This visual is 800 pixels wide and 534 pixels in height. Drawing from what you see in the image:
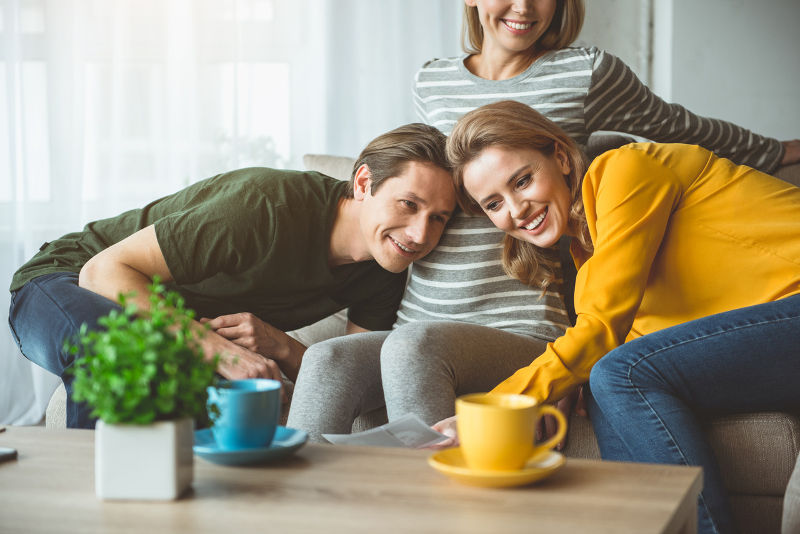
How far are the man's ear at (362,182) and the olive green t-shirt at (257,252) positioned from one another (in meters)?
0.05

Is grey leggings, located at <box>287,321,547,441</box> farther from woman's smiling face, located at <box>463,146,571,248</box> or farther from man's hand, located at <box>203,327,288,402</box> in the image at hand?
woman's smiling face, located at <box>463,146,571,248</box>

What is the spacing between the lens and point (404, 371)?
1.43 meters

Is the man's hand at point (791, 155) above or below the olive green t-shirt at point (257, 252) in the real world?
above

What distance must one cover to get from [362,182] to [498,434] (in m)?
1.07

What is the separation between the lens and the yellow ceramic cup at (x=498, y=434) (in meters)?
0.83

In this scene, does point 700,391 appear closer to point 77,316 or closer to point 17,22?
point 77,316

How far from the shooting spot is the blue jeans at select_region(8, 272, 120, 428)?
1582 millimetres

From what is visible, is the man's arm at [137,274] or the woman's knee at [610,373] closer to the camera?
the woman's knee at [610,373]

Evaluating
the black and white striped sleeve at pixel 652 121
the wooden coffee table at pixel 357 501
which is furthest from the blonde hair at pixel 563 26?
the wooden coffee table at pixel 357 501

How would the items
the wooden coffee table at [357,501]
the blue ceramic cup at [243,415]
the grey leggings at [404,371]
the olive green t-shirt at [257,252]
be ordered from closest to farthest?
the wooden coffee table at [357,501] < the blue ceramic cup at [243,415] < the grey leggings at [404,371] < the olive green t-shirt at [257,252]

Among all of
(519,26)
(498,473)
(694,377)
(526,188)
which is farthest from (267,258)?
(498,473)

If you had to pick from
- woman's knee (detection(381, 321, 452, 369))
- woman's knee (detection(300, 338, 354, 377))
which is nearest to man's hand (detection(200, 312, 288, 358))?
woman's knee (detection(300, 338, 354, 377))

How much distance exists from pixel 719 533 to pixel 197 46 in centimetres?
232

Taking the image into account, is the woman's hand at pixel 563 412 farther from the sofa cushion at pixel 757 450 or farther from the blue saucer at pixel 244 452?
the blue saucer at pixel 244 452
